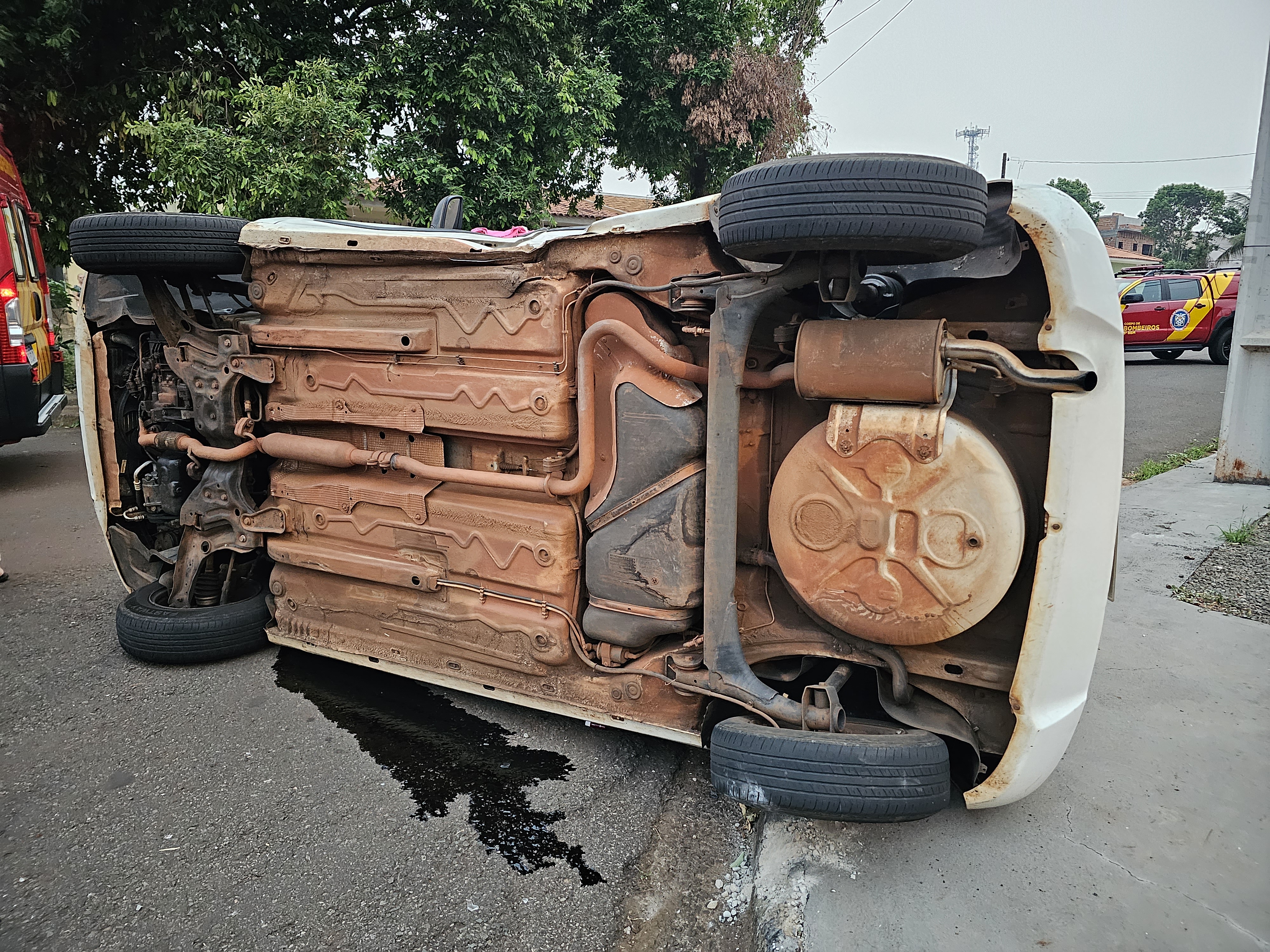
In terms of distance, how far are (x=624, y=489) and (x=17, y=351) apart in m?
5.67

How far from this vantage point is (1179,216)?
58.3m

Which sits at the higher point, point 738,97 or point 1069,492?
point 738,97

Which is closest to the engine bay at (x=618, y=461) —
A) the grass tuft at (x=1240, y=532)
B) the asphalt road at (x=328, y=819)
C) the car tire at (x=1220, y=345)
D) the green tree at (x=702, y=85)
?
the asphalt road at (x=328, y=819)

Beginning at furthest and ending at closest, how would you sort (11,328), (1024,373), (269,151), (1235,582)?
(269,151) → (11,328) → (1235,582) → (1024,373)

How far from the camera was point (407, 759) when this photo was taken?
2.87 m

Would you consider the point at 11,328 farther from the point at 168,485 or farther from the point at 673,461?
the point at 673,461

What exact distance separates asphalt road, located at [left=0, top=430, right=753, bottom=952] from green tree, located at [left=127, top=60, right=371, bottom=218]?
4.96 m

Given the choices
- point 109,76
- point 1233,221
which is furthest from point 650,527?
point 1233,221

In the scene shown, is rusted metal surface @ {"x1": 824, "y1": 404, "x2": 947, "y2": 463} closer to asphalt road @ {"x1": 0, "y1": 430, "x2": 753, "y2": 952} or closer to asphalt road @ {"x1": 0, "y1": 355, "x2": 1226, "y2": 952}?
asphalt road @ {"x1": 0, "y1": 355, "x2": 1226, "y2": 952}

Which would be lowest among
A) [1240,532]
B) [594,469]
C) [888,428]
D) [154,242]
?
[1240,532]

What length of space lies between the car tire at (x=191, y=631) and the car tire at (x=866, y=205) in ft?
9.35

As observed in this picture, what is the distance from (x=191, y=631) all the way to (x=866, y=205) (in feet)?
10.5

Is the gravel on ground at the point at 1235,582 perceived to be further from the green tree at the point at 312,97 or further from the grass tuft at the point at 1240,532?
the green tree at the point at 312,97

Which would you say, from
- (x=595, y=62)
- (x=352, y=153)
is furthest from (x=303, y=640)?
(x=595, y=62)
